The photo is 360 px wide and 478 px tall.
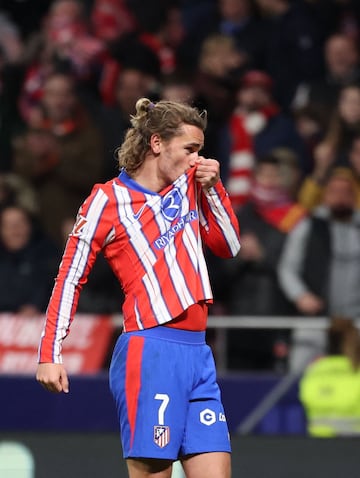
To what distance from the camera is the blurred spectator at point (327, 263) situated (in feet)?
28.3

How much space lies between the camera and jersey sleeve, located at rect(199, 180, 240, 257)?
15.8 feet

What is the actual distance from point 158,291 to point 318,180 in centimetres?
474

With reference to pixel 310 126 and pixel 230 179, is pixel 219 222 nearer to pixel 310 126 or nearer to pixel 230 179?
pixel 230 179

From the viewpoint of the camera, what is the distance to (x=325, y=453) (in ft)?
20.4

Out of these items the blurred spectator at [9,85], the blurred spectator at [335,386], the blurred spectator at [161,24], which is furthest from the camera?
the blurred spectator at [161,24]

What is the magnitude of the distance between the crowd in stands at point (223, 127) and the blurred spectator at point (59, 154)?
0.01 metres

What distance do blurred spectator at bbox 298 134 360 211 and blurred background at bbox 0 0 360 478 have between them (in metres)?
0.01

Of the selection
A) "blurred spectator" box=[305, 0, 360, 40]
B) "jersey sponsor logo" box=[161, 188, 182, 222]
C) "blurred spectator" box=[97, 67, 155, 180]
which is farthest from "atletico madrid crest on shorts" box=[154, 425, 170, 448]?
"blurred spectator" box=[305, 0, 360, 40]

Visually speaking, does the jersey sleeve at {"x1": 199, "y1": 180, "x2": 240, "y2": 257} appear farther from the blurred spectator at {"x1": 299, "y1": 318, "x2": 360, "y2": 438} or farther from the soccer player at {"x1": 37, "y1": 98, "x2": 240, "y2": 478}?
the blurred spectator at {"x1": 299, "y1": 318, "x2": 360, "y2": 438}

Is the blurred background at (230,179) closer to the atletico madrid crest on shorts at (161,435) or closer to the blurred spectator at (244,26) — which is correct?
the blurred spectator at (244,26)

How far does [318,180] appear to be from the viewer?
30.4ft

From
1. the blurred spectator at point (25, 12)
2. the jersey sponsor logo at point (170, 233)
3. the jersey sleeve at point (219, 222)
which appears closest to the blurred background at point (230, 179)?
the blurred spectator at point (25, 12)

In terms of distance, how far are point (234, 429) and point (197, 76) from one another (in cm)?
304

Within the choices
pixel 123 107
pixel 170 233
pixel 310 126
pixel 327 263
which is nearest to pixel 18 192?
pixel 123 107
